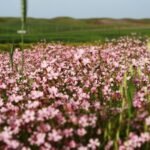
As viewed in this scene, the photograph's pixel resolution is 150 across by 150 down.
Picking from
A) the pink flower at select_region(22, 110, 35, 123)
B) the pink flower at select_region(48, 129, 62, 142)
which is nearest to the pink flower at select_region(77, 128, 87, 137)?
the pink flower at select_region(48, 129, 62, 142)

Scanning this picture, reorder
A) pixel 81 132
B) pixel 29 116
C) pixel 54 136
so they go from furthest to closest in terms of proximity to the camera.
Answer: pixel 29 116 < pixel 81 132 < pixel 54 136

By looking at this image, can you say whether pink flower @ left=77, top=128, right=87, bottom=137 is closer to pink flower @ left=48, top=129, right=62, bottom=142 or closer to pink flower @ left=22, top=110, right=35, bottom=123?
pink flower @ left=48, top=129, right=62, bottom=142

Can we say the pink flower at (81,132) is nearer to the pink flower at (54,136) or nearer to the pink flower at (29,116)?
the pink flower at (54,136)

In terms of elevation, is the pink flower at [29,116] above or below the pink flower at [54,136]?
above

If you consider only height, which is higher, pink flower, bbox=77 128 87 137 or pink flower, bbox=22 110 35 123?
pink flower, bbox=22 110 35 123

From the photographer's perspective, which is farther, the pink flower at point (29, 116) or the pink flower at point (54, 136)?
the pink flower at point (29, 116)

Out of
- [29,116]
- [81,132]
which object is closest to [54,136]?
[81,132]

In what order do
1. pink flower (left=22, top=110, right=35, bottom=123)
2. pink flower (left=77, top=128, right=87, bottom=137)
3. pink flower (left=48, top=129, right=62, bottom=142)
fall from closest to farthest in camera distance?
1. pink flower (left=48, top=129, right=62, bottom=142)
2. pink flower (left=77, top=128, right=87, bottom=137)
3. pink flower (left=22, top=110, right=35, bottom=123)

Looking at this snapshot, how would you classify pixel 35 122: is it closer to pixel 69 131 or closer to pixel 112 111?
pixel 69 131

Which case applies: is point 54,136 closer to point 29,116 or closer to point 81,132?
point 81,132

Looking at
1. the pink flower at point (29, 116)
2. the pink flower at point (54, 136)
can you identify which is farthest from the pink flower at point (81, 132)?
the pink flower at point (29, 116)

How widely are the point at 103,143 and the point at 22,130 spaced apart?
832 mm

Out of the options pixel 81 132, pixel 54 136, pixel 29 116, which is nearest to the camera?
pixel 54 136

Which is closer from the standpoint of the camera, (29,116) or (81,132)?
(81,132)
